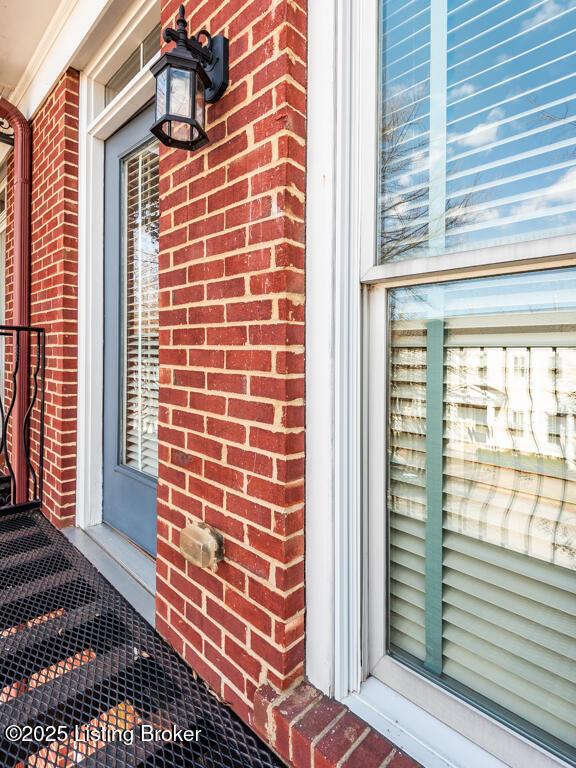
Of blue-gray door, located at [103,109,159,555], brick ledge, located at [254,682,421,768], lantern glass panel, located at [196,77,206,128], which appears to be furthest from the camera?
blue-gray door, located at [103,109,159,555]

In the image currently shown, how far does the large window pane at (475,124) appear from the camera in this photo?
82 centimetres

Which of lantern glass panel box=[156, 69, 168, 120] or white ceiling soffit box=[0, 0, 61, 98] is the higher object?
white ceiling soffit box=[0, 0, 61, 98]

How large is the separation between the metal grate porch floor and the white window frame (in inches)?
13.0

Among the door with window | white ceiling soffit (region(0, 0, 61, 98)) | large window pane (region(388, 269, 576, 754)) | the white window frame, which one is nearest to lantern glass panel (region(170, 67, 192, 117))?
the white window frame

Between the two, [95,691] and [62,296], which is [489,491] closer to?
[95,691]

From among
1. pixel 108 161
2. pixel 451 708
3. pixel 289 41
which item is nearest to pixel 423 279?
pixel 289 41

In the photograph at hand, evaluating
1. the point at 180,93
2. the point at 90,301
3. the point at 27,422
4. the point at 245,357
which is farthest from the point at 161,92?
the point at 27,422

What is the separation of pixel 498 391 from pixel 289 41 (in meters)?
0.99

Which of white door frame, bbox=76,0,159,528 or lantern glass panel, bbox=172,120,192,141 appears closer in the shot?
lantern glass panel, bbox=172,120,192,141

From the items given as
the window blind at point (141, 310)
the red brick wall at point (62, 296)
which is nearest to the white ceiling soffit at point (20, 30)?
the red brick wall at point (62, 296)

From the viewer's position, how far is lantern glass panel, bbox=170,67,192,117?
1.13 metres

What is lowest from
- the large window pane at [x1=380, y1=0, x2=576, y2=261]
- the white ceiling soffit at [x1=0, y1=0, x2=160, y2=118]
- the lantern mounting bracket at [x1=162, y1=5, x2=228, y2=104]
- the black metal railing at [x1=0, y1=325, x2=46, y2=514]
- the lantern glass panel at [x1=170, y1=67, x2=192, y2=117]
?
the black metal railing at [x1=0, y1=325, x2=46, y2=514]

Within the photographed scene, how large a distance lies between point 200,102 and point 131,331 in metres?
1.26

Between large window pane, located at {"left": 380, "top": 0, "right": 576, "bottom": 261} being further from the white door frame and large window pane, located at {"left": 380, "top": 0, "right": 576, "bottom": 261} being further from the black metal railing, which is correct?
the black metal railing
